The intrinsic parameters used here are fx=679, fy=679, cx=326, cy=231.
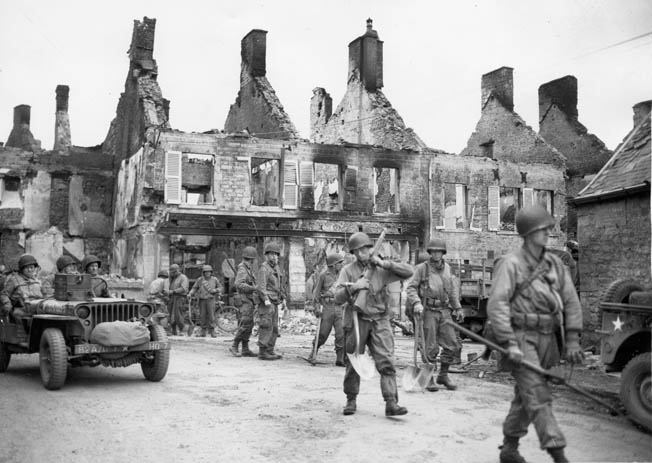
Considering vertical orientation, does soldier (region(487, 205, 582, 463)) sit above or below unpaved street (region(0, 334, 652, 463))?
above

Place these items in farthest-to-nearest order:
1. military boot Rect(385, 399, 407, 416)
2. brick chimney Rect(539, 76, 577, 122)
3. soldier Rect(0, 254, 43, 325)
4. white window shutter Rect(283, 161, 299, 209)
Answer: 1. brick chimney Rect(539, 76, 577, 122)
2. white window shutter Rect(283, 161, 299, 209)
3. soldier Rect(0, 254, 43, 325)
4. military boot Rect(385, 399, 407, 416)

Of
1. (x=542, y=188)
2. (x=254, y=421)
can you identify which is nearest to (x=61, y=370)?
(x=254, y=421)

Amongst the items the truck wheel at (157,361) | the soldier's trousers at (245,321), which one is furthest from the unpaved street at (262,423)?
the soldier's trousers at (245,321)

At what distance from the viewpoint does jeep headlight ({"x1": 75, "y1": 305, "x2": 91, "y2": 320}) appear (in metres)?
8.96

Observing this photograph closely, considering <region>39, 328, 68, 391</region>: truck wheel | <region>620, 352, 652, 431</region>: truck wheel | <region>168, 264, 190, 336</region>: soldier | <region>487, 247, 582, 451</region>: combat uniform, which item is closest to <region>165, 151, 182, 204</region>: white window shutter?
<region>168, 264, 190, 336</region>: soldier

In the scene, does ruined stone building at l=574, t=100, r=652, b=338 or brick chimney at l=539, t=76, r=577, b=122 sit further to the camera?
brick chimney at l=539, t=76, r=577, b=122

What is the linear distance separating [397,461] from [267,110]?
25565 millimetres

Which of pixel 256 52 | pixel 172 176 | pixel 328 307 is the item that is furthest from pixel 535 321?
pixel 256 52

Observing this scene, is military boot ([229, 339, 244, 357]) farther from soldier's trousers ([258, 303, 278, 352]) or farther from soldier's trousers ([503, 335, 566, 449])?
soldier's trousers ([503, 335, 566, 449])

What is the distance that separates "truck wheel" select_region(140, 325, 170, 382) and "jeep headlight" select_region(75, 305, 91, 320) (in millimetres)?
887

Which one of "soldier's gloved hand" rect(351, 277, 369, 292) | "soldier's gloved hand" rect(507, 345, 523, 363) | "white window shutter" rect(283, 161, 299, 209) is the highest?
"white window shutter" rect(283, 161, 299, 209)

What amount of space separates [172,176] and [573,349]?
20.5 meters

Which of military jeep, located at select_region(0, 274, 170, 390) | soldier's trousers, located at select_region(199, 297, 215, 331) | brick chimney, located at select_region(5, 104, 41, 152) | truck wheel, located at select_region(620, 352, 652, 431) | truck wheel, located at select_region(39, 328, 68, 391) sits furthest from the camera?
brick chimney, located at select_region(5, 104, 41, 152)

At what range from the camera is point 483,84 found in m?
34.6
